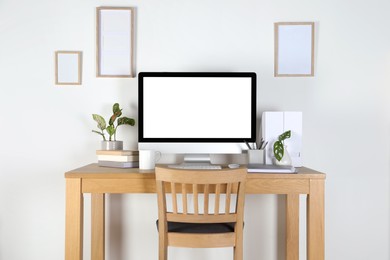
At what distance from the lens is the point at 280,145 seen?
199 cm

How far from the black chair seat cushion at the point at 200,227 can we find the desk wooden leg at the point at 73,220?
1.46 ft

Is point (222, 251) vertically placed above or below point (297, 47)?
below

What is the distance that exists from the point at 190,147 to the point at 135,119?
0.49 meters

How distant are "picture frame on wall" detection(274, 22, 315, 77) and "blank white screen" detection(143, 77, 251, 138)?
393mm

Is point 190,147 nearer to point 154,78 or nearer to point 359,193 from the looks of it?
point 154,78

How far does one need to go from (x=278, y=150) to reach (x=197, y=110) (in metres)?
0.50

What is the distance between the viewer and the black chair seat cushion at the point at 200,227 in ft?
5.46

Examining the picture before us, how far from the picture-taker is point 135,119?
7.61 feet

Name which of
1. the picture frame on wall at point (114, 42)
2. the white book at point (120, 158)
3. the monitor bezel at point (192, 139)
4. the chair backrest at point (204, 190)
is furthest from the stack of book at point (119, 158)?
the picture frame on wall at point (114, 42)

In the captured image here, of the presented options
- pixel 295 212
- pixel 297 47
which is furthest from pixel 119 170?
pixel 297 47

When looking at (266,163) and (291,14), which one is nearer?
(266,163)

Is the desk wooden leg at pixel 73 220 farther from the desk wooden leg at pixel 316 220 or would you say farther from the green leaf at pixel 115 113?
the desk wooden leg at pixel 316 220

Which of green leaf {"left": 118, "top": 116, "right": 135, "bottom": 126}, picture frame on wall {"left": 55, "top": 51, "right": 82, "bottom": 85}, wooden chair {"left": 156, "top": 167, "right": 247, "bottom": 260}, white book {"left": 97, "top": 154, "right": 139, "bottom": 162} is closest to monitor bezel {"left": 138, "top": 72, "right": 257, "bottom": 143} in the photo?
white book {"left": 97, "top": 154, "right": 139, "bottom": 162}

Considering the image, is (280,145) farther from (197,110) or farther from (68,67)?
(68,67)
